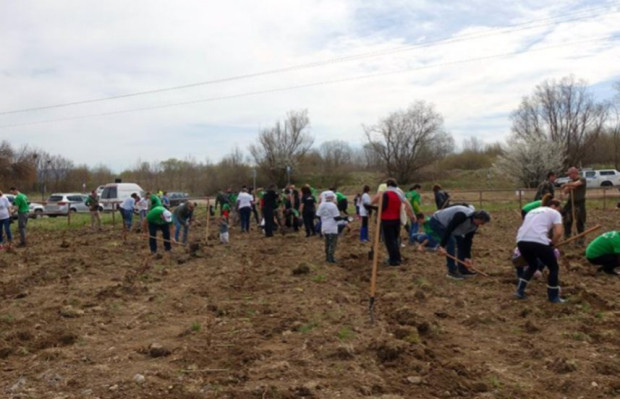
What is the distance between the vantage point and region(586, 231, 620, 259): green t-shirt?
905 centimetres

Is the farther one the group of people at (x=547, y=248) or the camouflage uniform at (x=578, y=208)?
the camouflage uniform at (x=578, y=208)

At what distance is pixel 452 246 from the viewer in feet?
31.9

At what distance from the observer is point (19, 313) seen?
24.9ft

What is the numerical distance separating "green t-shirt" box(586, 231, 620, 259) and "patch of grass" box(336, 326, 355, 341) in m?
5.29

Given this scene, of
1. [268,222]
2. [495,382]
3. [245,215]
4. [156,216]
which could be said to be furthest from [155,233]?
[495,382]

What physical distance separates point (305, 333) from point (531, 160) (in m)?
49.9

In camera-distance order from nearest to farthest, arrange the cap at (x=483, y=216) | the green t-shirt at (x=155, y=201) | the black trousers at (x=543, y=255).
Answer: the black trousers at (x=543, y=255) < the cap at (x=483, y=216) < the green t-shirt at (x=155, y=201)

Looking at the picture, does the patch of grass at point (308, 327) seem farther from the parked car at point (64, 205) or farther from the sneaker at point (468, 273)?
the parked car at point (64, 205)

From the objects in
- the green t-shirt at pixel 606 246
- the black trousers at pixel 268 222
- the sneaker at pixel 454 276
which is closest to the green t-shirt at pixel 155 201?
the black trousers at pixel 268 222

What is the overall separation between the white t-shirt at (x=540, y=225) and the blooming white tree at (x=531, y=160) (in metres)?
45.9

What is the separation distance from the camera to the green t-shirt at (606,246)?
9047 mm

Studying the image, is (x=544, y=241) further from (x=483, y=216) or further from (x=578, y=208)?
(x=578, y=208)

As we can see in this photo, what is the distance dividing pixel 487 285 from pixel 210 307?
14.1 feet

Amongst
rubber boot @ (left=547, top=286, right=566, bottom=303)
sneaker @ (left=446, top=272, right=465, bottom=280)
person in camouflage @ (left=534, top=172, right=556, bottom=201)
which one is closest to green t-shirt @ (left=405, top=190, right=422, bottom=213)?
person in camouflage @ (left=534, top=172, right=556, bottom=201)
